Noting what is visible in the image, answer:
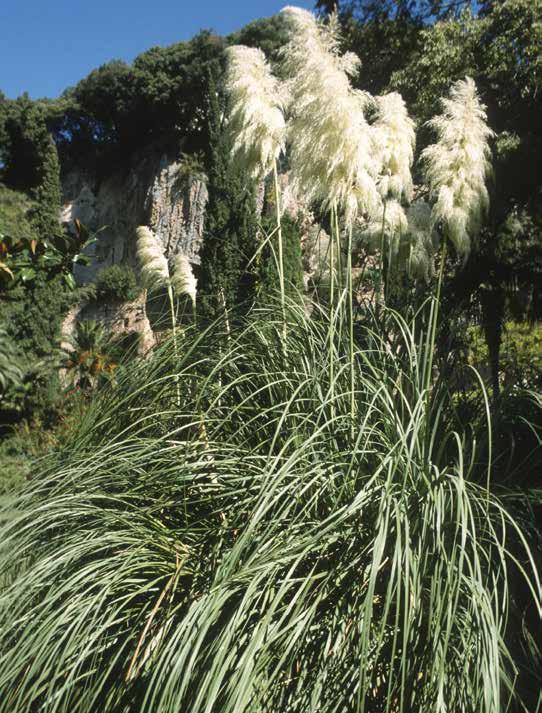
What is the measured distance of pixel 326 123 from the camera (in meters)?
2.90

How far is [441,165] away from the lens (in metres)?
3.58

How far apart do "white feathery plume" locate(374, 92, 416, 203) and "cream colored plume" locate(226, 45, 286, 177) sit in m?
Answer: 0.50

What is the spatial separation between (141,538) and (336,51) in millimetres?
2203

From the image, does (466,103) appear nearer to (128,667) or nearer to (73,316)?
(128,667)

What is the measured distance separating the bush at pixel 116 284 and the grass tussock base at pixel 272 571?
23330 mm

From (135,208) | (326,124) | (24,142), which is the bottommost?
(326,124)

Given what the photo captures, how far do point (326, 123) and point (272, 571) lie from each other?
1.79 m

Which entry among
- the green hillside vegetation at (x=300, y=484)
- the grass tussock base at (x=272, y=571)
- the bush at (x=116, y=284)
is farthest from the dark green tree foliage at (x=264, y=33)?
the grass tussock base at (x=272, y=571)

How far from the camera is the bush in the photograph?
2589 cm

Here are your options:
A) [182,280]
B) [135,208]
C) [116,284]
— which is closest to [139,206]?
[135,208]

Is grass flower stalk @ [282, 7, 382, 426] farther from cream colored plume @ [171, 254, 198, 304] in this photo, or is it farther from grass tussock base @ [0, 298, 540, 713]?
cream colored plume @ [171, 254, 198, 304]

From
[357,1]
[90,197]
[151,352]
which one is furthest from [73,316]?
[151,352]

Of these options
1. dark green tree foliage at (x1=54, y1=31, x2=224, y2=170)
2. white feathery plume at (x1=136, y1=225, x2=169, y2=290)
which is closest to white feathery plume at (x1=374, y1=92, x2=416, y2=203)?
white feathery plume at (x1=136, y1=225, x2=169, y2=290)

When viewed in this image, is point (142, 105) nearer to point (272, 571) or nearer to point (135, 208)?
point (135, 208)
